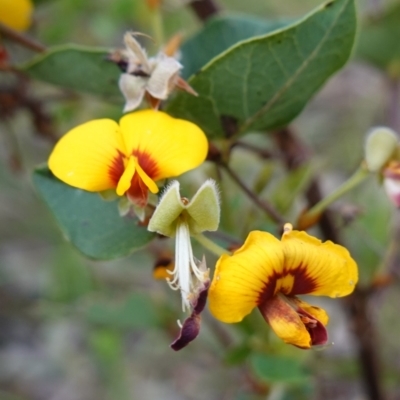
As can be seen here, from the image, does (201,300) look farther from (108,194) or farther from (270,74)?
(270,74)

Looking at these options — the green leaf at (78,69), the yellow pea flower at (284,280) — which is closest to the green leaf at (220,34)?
the green leaf at (78,69)

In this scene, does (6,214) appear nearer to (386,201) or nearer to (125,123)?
(386,201)

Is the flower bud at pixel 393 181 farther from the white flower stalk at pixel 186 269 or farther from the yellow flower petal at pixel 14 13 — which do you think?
the yellow flower petal at pixel 14 13

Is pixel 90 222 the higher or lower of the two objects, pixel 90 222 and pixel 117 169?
the lower

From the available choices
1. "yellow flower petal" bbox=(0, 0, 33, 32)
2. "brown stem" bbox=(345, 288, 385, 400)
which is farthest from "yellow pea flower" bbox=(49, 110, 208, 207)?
"brown stem" bbox=(345, 288, 385, 400)

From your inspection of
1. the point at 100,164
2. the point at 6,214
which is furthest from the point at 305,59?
the point at 6,214

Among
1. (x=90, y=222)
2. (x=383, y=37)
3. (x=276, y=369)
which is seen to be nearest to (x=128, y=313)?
(x=276, y=369)
